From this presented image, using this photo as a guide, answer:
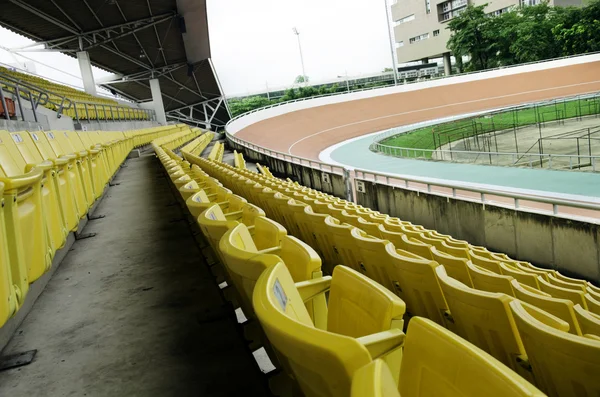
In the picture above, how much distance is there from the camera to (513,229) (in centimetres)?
691

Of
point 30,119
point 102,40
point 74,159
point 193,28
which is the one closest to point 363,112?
point 193,28

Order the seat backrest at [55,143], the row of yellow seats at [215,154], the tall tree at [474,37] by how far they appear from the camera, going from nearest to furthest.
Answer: the seat backrest at [55,143]
the row of yellow seats at [215,154]
the tall tree at [474,37]

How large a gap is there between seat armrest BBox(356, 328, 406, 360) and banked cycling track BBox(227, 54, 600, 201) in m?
25.3

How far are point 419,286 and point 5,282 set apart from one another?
1.75m

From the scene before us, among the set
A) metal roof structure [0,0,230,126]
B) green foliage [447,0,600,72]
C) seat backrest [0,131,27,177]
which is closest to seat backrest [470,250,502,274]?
seat backrest [0,131,27,177]

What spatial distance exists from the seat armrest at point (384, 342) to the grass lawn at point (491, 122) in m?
24.0

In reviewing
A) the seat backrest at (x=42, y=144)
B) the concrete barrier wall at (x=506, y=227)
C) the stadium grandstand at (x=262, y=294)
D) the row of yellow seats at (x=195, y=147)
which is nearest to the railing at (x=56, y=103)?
the stadium grandstand at (x=262, y=294)

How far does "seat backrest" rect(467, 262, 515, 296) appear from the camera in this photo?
265 centimetres

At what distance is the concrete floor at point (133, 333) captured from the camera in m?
1.96

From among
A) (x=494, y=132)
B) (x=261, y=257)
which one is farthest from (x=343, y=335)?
(x=494, y=132)

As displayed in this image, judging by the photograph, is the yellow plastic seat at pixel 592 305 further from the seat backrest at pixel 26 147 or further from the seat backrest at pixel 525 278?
Answer: the seat backrest at pixel 26 147

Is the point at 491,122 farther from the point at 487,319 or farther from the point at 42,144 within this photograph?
the point at 487,319

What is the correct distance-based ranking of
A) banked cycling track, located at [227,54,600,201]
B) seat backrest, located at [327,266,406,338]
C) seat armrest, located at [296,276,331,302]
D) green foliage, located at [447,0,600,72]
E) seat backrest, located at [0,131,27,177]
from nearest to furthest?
1. seat backrest, located at [327,266,406,338]
2. seat armrest, located at [296,276,331,302]
3. seat backrest, located at [0,131,27,177]
4. banked cycling track, located at [227,54,600,201]
5. green foliage, located at [447,0,600,72]

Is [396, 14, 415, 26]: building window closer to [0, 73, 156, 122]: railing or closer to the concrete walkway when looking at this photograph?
[0, 73, 156, 122]: railing
